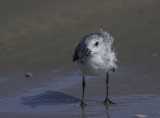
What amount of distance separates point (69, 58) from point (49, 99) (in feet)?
7.58

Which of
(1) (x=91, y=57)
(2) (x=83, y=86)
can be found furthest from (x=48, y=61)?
(1) (x=91, y=57)

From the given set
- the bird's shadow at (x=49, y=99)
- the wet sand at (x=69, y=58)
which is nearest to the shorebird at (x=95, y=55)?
the bird's shadow at (x=49, y=99)

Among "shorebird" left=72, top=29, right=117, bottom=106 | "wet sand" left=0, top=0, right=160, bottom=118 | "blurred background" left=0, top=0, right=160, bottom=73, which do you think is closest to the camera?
"shorebird" left=72, top=29, right=117, bottom=106

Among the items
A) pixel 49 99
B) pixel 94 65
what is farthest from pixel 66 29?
pixel 94 65

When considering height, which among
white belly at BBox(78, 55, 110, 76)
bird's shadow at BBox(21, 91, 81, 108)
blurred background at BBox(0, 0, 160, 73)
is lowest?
bird's shadow at BBox(21, 91, 81, 108)

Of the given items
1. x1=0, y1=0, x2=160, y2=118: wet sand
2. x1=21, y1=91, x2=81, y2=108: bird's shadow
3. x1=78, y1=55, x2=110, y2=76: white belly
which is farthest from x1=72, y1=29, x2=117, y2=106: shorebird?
x1=0, y1=0, x2=160, y2=118: wet sand

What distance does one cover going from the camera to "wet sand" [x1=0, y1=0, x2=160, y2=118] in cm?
757

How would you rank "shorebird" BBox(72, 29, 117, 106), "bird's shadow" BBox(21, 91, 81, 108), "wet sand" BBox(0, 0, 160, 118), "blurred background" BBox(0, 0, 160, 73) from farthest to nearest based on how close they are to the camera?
"blurred background" BBox(0, 0, 160, 73)
"bird's shadow" BBox(21, 91, 81, 108)
"wet sand" BBox(0, 0, 160, 118)
"shorebird" BBox(72, 29, 117, 106)

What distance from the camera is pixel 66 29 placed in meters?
11.5

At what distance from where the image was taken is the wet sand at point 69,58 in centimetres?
757

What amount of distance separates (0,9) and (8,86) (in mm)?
3676

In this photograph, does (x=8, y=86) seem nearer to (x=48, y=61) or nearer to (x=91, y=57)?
(x=48, y=61)

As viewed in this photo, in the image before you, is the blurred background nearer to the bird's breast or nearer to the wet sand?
the wet sand

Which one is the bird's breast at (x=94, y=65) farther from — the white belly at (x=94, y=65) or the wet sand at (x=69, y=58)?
the wet sand at (x=69, y=58)
